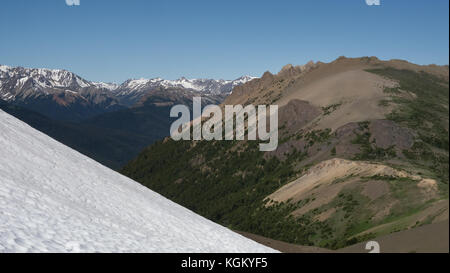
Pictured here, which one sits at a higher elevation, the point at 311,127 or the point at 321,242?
the point at 311,127

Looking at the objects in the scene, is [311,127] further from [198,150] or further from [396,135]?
[198,150]

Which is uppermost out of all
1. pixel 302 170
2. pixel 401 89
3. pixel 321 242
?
pixel 401 89

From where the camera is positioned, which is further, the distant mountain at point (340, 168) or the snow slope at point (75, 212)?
the distant mountain at point (340, 168)

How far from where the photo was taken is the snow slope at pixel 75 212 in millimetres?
10773

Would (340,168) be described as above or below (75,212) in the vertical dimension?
below

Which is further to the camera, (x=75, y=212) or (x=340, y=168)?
(x=340, y=168)

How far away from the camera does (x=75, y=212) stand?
1333cm

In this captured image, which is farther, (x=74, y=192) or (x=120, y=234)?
(x=74, y=192)

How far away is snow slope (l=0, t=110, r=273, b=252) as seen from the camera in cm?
1077

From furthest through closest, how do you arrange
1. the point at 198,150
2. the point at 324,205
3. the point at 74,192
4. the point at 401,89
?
the point at 198,150
the point at 401,89
the point at 324,205
the point at 74,192

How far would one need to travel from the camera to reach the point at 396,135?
83062mm

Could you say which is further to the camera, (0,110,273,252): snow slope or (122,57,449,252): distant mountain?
(122,57,449,252): distant mountain
